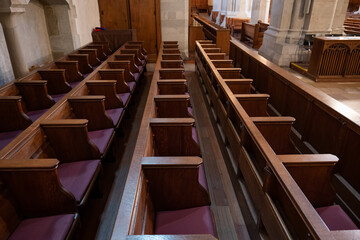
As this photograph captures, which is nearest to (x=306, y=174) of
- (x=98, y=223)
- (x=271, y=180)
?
(x=271, y=180)

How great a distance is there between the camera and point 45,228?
145 cm

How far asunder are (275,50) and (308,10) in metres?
1.08

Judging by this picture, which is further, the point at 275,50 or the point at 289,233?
the point at 275,50

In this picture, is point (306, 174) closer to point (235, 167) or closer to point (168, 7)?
point (235, 167)

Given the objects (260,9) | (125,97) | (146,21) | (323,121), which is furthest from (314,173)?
(260,9)

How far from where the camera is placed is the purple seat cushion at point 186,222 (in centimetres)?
141

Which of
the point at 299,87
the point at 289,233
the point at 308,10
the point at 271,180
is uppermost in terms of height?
the point at 308,10

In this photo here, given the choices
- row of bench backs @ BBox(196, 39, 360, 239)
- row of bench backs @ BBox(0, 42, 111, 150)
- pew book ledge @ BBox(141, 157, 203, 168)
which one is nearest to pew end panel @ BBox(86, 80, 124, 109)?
row of bench backs @ BBox(0, 42, 111, 150)

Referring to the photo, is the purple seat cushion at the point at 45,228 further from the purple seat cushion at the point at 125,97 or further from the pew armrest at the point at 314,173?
the purple seat cushion at the point at 125,97

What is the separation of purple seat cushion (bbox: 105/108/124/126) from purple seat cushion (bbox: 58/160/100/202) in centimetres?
74

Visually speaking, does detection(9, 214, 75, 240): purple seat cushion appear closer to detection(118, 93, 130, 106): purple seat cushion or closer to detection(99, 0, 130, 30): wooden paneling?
detection(118, 93, 130, 106): purple seat cushion

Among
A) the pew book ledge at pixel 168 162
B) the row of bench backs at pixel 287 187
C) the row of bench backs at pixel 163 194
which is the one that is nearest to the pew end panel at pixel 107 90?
the row of bench backs at pixel 163 194

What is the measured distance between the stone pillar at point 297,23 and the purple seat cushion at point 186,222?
17.7ft

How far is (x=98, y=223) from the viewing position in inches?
77.0
